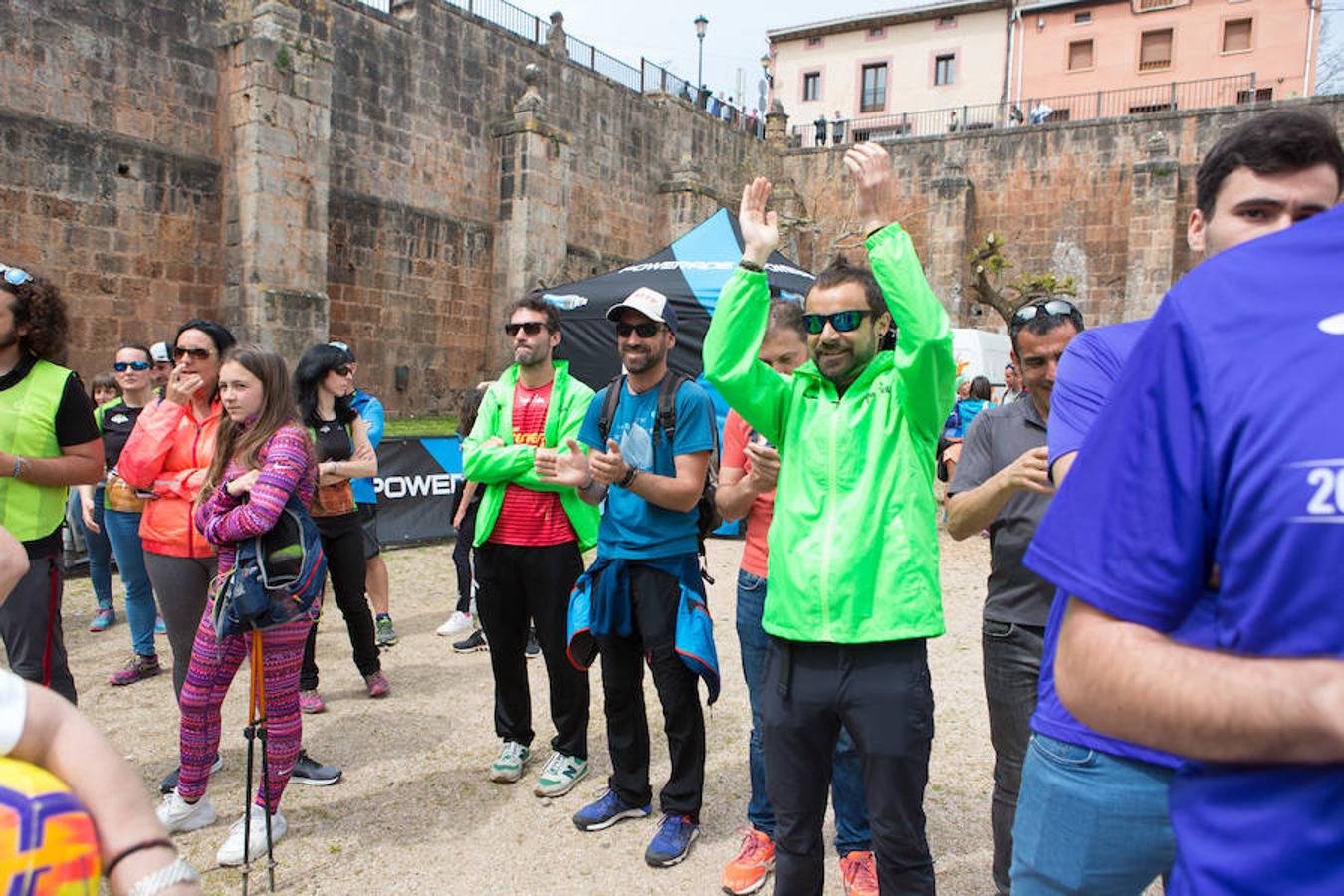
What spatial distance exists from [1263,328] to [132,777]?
162 cm

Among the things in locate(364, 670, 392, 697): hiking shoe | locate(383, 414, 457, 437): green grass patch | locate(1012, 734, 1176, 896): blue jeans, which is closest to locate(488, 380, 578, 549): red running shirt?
locate(364, 670, 392, 697): hiking shoe

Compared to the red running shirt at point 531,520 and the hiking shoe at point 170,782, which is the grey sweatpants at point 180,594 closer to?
the hiking shoe at point 170,782

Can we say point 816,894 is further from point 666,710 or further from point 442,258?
point 442,258

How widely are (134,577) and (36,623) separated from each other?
219cm

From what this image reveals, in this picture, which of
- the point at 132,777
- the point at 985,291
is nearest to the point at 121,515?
the point at 132,777

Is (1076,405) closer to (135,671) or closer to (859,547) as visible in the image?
(859,547)

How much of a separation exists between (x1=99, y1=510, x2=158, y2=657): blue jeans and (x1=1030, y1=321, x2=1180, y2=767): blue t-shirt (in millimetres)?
5256

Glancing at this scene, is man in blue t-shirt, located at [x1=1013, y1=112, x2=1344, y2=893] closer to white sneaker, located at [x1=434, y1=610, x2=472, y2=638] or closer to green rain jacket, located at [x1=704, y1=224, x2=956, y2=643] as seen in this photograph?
green rain jacket, located at [x1=704, y1=224, x2=956, y2=643]

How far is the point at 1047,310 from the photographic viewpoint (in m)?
2.79

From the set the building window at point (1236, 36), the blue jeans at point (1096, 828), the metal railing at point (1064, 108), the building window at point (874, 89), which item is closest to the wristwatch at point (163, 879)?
the blue jeans at point (1096, 828)

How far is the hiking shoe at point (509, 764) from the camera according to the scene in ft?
13.8

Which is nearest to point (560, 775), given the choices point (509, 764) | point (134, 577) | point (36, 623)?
point (509, 764)

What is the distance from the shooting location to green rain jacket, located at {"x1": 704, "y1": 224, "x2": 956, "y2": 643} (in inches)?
97.2

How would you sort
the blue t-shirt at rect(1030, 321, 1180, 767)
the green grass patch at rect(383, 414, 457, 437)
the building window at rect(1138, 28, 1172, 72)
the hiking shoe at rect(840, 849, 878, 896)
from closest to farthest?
the blue t-shirt at rect(1030, 321, 1180, 767), the hiking shoe at rect(840, 849, 878, 896), the green grass patch at rect(383, 414, 457, 437), the building window at rect(1138, 28, 1172, 72)
